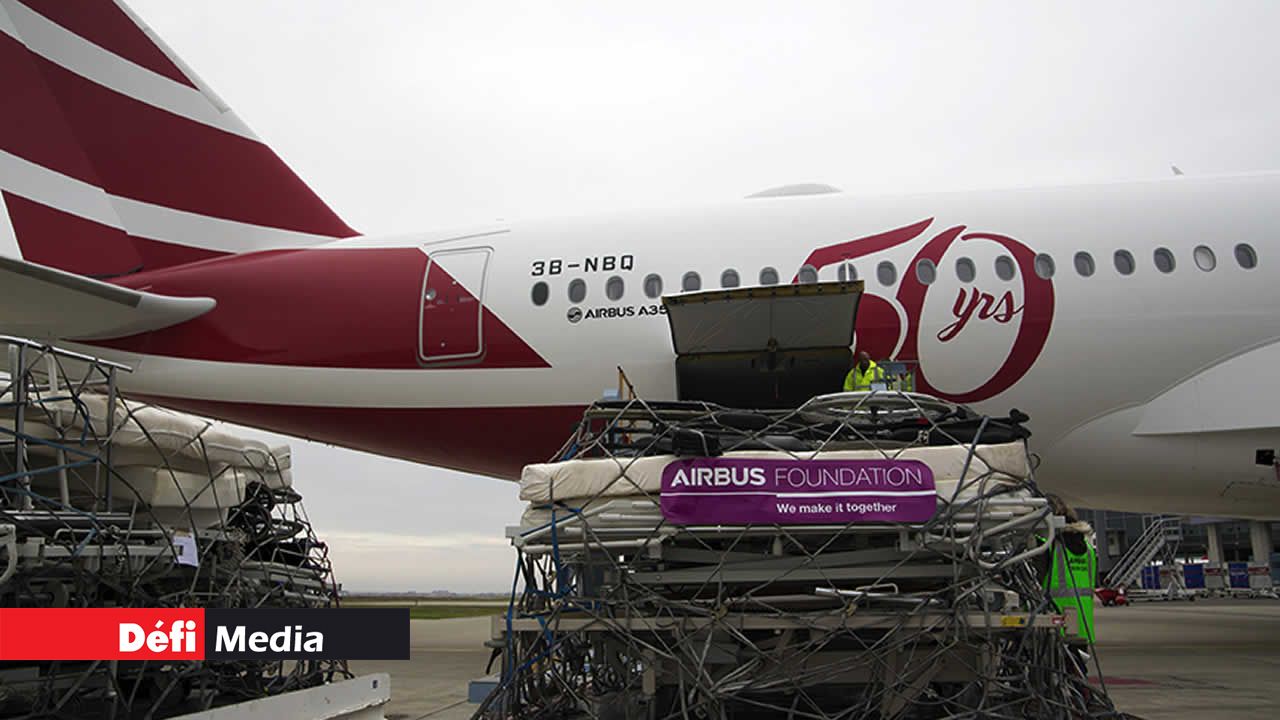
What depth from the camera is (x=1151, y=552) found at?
3472 centimetres

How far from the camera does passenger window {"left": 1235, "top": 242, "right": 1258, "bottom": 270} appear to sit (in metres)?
10.1

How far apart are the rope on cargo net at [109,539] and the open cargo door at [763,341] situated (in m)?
4.19

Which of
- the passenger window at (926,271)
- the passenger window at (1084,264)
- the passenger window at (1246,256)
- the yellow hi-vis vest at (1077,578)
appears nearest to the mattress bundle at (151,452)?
Result: the yellow hi-vis vest at (1077,578)

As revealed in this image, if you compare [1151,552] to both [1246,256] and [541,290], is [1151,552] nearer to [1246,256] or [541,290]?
[1246,256]

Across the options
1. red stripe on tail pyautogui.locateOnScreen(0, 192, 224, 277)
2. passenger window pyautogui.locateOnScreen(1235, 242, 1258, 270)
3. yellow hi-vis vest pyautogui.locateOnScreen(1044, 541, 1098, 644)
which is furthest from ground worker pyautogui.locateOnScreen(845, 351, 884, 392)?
red stripe on tail pyautogui.locateOnScreen(0, 192, 224, 277)

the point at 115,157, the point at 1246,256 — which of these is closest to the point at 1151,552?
the point at 1246,256

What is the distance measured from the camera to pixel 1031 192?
11.0m

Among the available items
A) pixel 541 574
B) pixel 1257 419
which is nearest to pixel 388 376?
pixel 541 574

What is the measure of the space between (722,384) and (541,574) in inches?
250

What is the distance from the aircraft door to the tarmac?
361cm

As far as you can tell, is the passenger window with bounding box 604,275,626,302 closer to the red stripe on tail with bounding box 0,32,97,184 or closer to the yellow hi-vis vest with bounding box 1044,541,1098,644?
the yellow hi-vis vest with bounding box 1044,541,1098,644

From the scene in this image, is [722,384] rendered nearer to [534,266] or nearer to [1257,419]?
[534,266]

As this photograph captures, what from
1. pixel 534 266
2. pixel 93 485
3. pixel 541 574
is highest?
pixel 534 266

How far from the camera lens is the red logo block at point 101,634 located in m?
5.02
